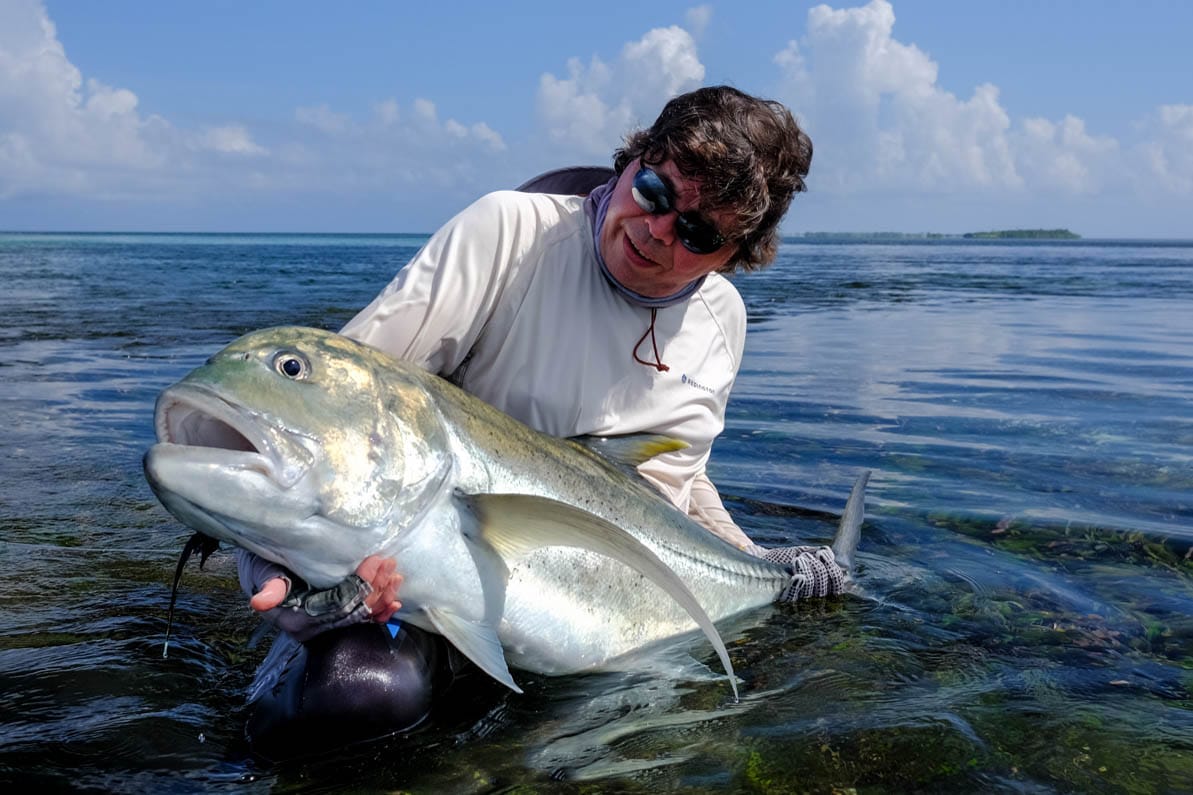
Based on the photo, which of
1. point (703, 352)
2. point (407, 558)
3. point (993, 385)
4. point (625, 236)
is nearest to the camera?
point (407, 558)

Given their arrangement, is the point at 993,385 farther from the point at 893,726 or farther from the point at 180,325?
the point at 180,325

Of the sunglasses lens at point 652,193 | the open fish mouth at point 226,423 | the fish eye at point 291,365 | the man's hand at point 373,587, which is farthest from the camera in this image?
the sunglasses lens at point 652,193

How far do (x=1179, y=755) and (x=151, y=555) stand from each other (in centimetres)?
447

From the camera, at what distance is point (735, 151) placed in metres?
3.72

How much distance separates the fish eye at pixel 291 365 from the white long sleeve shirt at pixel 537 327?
62cm

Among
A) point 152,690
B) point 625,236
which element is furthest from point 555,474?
point 152,690

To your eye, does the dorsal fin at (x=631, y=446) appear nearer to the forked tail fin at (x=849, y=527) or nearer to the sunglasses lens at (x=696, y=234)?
the sunglasses lens at (x=696, y=234)

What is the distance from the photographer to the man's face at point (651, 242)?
3.75 metres

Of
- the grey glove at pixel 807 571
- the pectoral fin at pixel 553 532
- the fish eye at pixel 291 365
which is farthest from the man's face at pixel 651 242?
the fish eye at pixel 291 365

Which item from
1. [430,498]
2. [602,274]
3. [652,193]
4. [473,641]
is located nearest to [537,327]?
[602,274]

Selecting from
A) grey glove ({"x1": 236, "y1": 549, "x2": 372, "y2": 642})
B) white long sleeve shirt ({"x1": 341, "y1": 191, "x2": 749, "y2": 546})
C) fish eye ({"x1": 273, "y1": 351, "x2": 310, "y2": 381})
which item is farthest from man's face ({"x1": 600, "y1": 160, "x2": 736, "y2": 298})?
grey glove ({"x1": 236, "y1": 549, "x2": 372, "y2": 642})

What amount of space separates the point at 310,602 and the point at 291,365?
2.29 feet

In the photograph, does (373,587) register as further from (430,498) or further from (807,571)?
(807,571)

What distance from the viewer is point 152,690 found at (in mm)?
3605
